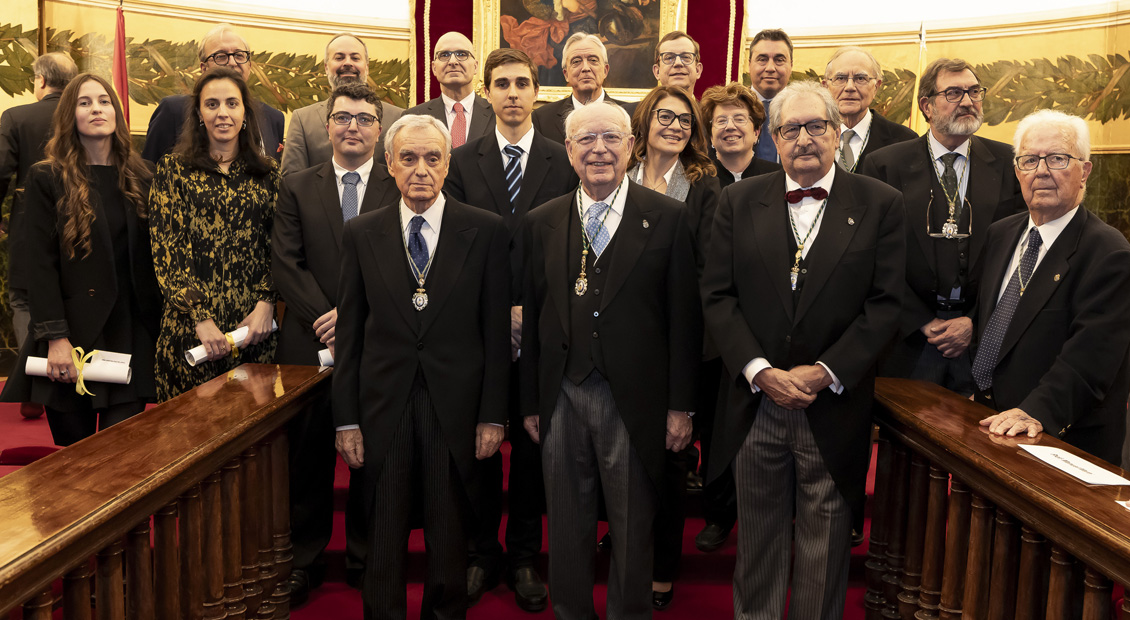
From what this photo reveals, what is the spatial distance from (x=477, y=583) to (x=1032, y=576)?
186 cm

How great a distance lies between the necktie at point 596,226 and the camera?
282 centimetres

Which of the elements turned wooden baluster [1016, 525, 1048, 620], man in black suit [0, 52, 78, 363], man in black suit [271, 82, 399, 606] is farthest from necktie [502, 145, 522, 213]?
man in black suit [0, 52, 78, 363]

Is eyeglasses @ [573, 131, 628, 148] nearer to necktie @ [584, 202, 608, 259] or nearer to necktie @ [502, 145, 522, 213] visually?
necktie @ [584, 202, 608, 259]

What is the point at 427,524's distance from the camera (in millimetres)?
2926

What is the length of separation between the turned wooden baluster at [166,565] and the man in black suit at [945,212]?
8.38 ft

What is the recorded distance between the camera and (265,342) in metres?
3.49

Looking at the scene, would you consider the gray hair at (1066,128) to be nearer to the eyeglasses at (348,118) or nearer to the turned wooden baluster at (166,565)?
the eyeglasses at (348,118)

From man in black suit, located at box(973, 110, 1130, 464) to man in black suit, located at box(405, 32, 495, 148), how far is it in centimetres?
249

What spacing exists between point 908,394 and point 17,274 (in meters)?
3.80

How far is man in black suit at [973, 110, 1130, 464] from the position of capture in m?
2.64

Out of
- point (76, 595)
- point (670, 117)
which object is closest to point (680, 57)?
point (670, 117)

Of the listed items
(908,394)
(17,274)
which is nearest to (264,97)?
(17,274)

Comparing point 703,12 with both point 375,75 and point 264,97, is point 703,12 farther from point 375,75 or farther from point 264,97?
point 264,97

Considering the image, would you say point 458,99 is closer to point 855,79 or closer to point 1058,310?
point 855,79
